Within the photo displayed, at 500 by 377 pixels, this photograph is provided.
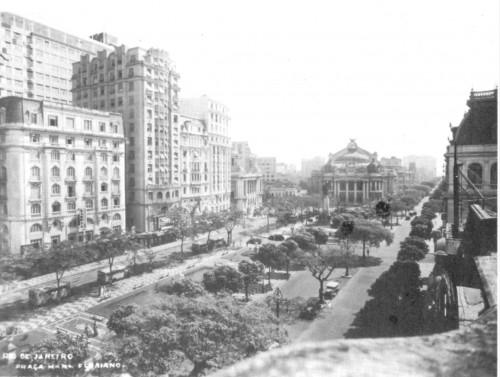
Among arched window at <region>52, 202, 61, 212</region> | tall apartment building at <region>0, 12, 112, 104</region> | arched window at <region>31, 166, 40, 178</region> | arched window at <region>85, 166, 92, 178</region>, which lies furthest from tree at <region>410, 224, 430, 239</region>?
tall apartment building at <region>0, 12, 112, 104</region>

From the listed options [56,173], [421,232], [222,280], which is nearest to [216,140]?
[56,173]

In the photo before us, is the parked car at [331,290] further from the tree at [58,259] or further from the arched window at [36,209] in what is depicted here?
the arched window at [36,209]

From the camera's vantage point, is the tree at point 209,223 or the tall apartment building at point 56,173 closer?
the tall apartment building at point 56,173

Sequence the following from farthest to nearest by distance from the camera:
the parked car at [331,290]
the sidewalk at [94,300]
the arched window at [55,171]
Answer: the arched window at [55,171], the parked car at [331,290], the sidewalk at [94,300]

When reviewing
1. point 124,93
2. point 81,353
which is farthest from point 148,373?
point 124,93

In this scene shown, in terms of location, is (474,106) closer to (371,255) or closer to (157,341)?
(371,255)

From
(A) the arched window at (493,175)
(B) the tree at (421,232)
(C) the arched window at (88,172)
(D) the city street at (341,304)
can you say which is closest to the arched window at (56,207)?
(C) the arched window at (88,172)

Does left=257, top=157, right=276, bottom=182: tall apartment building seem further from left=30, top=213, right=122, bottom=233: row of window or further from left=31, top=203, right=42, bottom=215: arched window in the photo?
left=31, top=203, right=42, bottom=215: arched window
